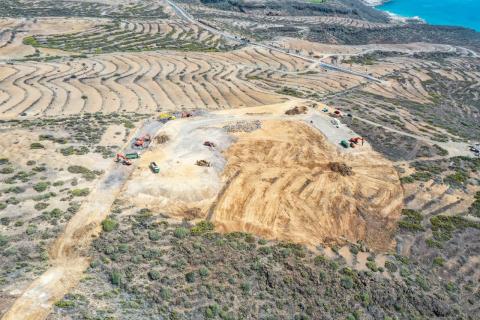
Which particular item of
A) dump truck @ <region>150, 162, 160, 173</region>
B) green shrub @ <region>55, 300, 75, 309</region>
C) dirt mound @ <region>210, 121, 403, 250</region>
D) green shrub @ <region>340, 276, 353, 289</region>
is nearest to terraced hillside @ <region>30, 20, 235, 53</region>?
dump truck @ <region>150, 162, 160, 173</region>

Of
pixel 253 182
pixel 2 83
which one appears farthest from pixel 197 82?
pixel 253 182

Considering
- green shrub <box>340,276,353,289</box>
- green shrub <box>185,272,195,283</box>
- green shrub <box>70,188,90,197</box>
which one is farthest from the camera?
green shrub <box>70,188,90,197</box>

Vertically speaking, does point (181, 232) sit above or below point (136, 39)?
above

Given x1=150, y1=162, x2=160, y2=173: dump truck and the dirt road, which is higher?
x1=150, y1=162, x2=160, y2=173: dump truck

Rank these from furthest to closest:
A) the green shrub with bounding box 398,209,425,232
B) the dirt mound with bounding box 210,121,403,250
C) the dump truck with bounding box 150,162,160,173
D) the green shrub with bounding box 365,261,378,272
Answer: the dump truck with bounding box 150,162,160,173 < the green shrub with bounding box 398,209,425,232 < the dirt mound with bounding box 210,121,403,250 < the green shrub with bounding box 365,261,378,272

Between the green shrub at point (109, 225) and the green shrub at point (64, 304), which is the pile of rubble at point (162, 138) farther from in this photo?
the green shrub at point (64, 304)

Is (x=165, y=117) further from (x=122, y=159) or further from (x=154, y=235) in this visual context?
(x=154, y=235)

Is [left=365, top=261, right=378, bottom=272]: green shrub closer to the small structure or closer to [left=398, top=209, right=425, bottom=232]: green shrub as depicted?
[left=398, top=209, right=425, bottom=232]: green shrub

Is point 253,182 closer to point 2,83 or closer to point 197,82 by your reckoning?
point 197,82

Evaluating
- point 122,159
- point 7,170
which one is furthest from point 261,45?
point 7,170
